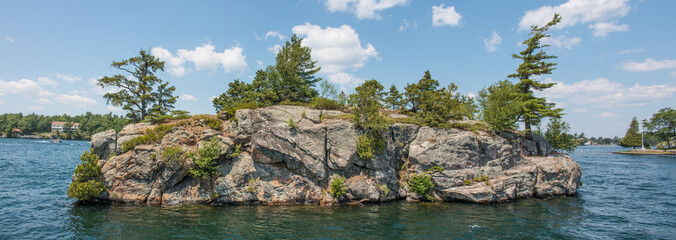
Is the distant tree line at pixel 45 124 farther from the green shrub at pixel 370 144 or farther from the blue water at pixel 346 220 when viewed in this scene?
the green shrub at pixel 370 144

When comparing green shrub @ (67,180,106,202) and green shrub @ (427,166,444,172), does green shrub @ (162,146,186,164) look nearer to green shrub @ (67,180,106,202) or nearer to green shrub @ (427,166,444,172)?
green shrub @ (67,180,106,202)

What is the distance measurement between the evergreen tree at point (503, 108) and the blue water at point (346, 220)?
26.7 feet

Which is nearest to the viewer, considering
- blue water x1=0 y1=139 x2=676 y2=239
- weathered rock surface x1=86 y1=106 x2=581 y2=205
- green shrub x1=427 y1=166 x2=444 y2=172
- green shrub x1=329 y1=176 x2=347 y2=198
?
blue water x1=0 y1=139 x2=676 y2=239

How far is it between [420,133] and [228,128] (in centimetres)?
1881

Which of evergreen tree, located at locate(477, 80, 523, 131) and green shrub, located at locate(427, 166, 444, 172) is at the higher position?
evergreen tree, located at locate(477, 80, 523, 131)

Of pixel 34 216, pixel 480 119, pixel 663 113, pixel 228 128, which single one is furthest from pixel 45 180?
pixel 663 113

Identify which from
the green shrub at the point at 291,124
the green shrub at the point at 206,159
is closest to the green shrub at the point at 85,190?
the green shrub at the point at 206,159

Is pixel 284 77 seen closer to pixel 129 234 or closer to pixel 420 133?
pixel 420 133

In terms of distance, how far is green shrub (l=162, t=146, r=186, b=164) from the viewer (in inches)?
871

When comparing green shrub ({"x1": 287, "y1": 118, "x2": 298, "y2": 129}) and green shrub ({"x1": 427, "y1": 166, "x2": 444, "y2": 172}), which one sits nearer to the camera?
green shrub ({"x1": 287, "y1": 118, "x2": 298, "y2": 129})

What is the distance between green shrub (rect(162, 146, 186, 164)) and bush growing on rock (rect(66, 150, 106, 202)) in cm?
529

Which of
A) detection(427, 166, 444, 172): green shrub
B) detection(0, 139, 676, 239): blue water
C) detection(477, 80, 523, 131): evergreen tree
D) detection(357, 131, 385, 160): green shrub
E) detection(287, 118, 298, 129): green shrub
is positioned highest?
detection(477, 80, 523, 131): evergreen tree

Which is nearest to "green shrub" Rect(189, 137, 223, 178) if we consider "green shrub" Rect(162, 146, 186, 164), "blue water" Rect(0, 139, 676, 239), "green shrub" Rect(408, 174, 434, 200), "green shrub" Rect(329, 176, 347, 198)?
"green shrub" Rect(162, 146, 186, 164)

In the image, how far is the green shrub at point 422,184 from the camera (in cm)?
2423
